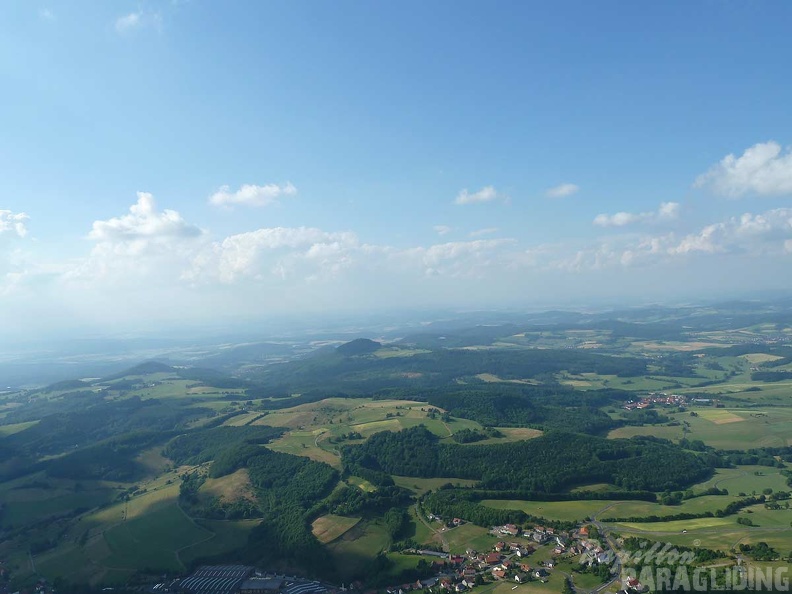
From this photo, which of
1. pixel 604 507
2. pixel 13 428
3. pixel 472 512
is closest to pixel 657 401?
pixel 604 507

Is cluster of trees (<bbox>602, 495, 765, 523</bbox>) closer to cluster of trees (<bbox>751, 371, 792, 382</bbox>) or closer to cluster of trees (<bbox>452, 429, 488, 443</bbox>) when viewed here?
cluster of trees (<bbox>452, 429, 488, 443</bbox>)

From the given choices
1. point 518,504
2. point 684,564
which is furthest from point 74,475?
point 684,564

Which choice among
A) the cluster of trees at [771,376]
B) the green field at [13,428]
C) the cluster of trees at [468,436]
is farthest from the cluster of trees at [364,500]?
the cluster of trees at [771,376]

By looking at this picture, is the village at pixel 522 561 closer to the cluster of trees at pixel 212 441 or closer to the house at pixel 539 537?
the house at pixel 539 537

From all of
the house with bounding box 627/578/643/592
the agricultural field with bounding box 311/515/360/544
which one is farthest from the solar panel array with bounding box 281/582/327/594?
the house with bounding box 627/578/643/592

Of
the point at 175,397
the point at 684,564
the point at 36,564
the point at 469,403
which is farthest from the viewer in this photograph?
the point at 175,397

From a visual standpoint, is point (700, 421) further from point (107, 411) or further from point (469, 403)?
point (107, 411)
